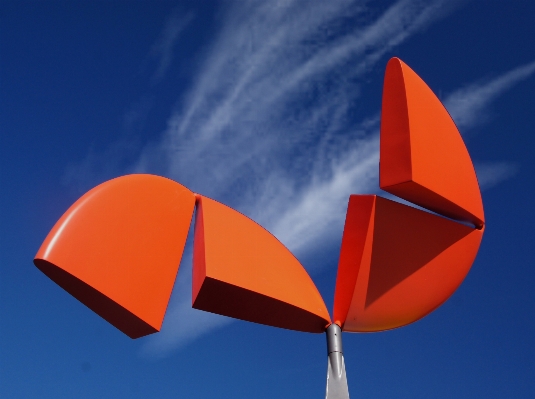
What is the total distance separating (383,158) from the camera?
4.64 meters

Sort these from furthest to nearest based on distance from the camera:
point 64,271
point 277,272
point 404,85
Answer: point 277,272 → point 404,85 → point 64,271

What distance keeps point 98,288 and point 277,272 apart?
1.48 meters

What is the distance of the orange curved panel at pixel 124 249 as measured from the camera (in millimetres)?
4551

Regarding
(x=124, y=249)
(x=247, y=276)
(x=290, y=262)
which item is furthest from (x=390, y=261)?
(x=124, y=249)

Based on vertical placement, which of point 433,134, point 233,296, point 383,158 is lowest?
point 233,296

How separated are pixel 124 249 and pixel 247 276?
1037 millimetres

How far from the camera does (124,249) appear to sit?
192 inches

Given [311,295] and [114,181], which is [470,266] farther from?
[114,181]

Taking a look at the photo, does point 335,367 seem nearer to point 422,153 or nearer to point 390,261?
point 390,261

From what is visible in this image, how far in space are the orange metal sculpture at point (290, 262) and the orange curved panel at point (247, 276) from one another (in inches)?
0.5

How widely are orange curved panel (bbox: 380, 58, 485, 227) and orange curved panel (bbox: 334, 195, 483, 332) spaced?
190 mm

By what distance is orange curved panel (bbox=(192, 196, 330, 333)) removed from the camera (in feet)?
15.1

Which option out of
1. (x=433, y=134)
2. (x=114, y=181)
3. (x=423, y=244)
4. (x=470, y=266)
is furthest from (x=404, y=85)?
(x=114, y=181)

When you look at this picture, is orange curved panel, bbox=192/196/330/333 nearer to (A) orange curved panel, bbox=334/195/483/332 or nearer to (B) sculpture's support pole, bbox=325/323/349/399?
(B) sculpture's support pole, bbox=325/323/349/399
